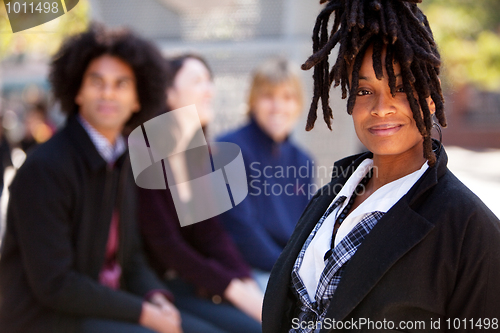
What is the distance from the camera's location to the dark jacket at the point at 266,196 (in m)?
2.80

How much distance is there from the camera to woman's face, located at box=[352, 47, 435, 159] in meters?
1.29

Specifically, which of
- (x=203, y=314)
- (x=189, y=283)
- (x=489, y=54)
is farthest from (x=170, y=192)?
(x=489, y=54)

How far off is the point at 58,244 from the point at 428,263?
1.65 m

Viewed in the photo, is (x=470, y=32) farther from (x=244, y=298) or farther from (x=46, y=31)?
(x=244, y=298)

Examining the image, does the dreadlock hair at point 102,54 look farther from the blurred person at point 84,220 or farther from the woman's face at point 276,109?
the woman's face at point 276,109

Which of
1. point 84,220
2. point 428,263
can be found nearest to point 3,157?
point 84,220

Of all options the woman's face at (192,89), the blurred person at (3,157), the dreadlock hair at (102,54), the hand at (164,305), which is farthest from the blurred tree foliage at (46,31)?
the hand at (164,305)

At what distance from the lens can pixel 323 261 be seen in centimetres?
135

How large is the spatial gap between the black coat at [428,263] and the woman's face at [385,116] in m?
0.11

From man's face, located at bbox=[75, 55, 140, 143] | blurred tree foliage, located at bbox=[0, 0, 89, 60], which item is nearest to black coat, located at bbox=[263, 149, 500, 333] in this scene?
man's face, located at bbox=[75, 55, 140, 143]

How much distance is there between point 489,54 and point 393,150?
432 inches

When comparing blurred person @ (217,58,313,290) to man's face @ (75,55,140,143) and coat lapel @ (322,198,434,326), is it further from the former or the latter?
coat lapel @ (322,198,434,326)

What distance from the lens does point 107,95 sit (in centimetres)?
250

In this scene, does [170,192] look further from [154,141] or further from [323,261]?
[323,261]
